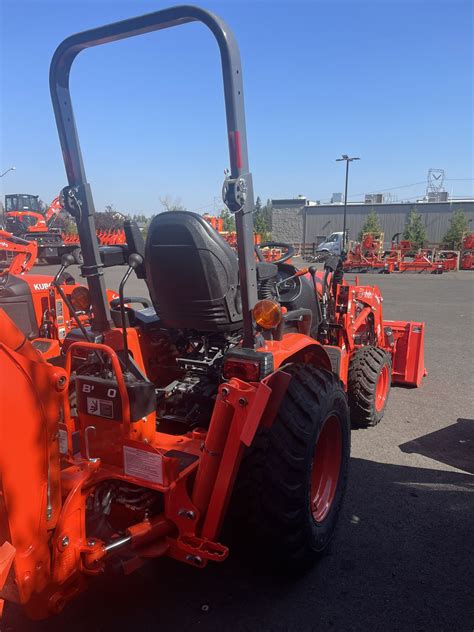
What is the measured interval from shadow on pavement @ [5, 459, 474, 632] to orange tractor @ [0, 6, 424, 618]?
0.63ft

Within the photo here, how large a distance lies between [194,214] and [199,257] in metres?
0.23

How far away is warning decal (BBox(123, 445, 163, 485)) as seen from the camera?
2.22 meters

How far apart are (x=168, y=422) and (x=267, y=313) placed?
3.56 ft

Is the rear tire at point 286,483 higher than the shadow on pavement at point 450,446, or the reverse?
the rear tire at point 286,483

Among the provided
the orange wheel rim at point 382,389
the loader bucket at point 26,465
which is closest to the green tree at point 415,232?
the orange wheel rim at point 382,389

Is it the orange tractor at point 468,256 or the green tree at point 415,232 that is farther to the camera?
the green tree at point 415,232

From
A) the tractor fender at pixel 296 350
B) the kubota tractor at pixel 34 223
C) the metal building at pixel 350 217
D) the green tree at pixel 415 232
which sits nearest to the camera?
the tractor fender at pixel 296 350

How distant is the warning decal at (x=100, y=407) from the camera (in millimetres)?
2307

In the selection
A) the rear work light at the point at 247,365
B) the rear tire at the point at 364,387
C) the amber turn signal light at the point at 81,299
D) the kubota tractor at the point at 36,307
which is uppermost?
the amber turn signal light at the point at 81,299

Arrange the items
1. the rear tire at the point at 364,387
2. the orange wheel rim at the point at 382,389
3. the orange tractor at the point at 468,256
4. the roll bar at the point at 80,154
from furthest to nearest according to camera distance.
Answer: the orange tractor at the point at 468,256 < the orange wheel rim at the point at 382,389 < the rear tire at the point at 364,387 < the roll bar at the point at 80,154

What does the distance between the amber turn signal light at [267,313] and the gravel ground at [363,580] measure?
1349 mm

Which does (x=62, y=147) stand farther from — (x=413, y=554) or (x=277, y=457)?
(x=413, y=554)

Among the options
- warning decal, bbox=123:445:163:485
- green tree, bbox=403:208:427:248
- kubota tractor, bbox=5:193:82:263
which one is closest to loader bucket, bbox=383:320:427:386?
warning decal, bbox=123:445:163:485

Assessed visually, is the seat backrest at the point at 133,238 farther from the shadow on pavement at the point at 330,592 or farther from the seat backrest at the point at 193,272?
the shadow on pavement at the point at 330,592
